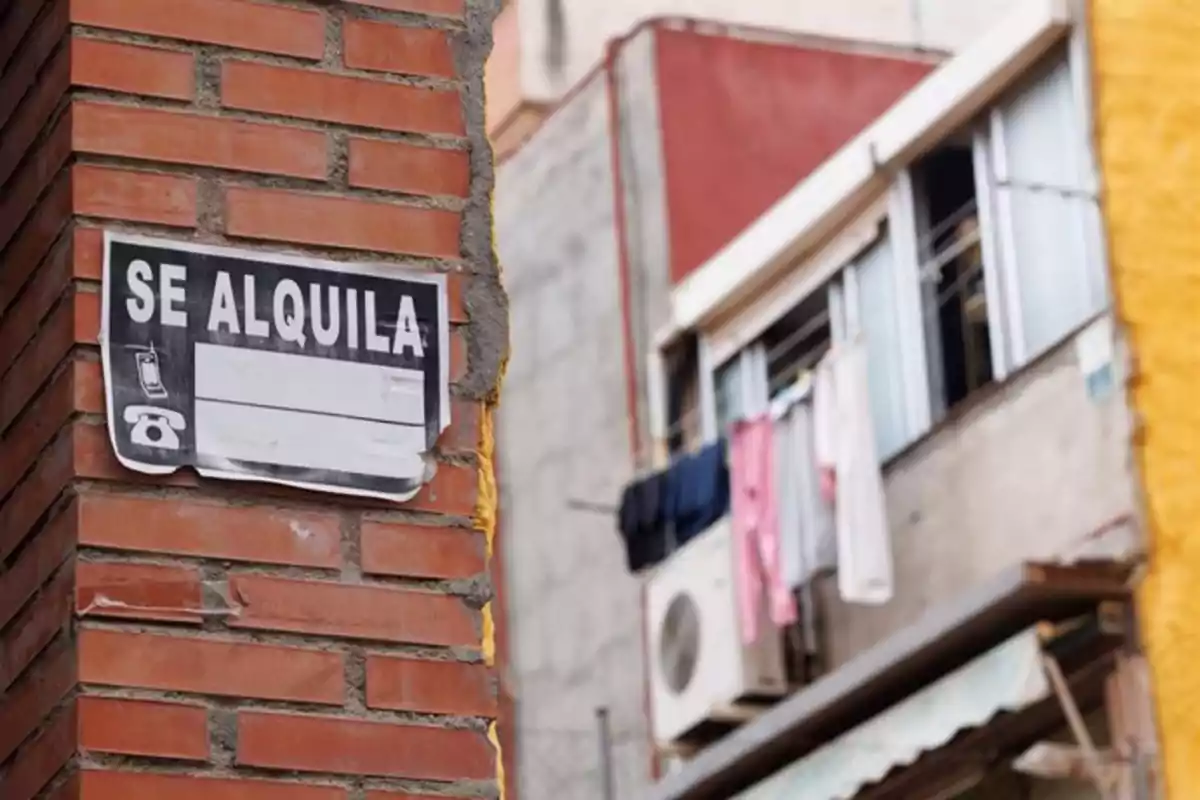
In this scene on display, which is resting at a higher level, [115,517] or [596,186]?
[596,186]

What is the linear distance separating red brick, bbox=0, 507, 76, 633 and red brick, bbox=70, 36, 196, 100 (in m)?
0.54

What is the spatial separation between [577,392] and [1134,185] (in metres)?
7.37

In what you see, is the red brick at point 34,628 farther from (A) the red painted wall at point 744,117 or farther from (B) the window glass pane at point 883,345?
(A) the red painted wall at point 744,117

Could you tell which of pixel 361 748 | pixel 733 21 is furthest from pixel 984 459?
pixel 361 748

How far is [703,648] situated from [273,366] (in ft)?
40.0

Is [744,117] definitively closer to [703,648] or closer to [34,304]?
[703,648]

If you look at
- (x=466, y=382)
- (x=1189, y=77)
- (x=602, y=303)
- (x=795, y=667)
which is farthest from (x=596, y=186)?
(x=466, y=382)

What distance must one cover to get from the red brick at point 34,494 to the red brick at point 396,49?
0.66 metres

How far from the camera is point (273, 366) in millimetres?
3783

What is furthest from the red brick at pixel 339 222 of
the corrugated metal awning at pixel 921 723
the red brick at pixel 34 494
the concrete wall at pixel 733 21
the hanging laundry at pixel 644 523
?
the concrete wall at pixel 733 21

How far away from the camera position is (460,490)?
3.88 metres

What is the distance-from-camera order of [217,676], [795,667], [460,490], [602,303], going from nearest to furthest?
[217,676]
[460,490]
[795,667]
[602,303]

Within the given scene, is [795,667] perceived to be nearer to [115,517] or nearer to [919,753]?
[919,753]

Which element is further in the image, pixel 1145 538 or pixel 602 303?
pixel 602 303
